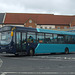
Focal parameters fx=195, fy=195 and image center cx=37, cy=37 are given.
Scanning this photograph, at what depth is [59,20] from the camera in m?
87.5

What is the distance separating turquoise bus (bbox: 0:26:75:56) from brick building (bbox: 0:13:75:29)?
58.8 metres

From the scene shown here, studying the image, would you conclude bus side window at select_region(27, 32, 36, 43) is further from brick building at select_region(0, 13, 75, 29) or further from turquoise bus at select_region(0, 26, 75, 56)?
brick building at select_region(0, 13, 75, 29)

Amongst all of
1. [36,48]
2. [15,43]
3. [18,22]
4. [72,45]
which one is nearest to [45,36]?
[36,48]

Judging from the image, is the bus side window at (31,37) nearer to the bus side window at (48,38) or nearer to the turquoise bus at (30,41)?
the turquoise bus at (30,41)

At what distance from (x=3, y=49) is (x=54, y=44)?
23.1ft

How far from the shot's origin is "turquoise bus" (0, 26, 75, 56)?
18344 mm

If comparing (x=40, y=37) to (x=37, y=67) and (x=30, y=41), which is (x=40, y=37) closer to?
(x=30, y=41)

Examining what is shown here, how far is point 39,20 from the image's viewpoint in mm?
85438

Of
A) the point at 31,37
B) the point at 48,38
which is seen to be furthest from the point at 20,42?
the point at 48,38

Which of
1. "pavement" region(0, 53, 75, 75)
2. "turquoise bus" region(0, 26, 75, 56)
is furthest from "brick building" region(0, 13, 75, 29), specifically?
"pavement" region(0, 53, 75, 75)

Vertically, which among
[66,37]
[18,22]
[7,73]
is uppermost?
[18,22]

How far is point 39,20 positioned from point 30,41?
216 feet

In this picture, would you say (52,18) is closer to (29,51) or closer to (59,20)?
(59,20)

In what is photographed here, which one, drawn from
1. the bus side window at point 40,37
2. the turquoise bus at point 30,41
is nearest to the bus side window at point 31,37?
the turquoise bus at point 30,41
